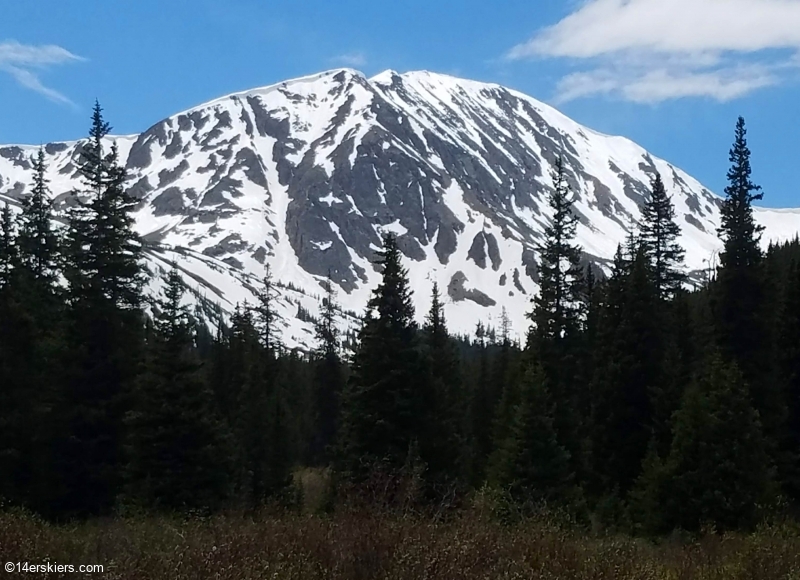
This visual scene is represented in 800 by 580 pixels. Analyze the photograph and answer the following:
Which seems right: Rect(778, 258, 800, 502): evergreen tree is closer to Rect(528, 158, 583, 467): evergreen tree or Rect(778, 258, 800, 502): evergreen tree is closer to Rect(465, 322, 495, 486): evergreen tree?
Rect(528, 158, 583, 467): evergreen tree

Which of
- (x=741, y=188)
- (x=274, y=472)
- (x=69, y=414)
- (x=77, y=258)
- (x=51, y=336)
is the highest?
(x=741, y=188)

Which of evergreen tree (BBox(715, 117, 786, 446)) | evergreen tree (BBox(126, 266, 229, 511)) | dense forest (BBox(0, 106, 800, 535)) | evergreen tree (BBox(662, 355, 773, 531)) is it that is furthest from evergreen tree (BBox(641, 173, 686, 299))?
evergreen tree (BBox(126, 266, 229, 511))

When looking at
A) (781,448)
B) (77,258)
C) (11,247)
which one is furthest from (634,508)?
(11,247)

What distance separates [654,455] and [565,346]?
36.1ft

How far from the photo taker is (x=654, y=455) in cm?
2336

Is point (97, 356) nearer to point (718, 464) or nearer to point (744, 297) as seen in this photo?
point (718, 464)

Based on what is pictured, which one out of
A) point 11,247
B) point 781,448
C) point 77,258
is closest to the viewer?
point 77,258

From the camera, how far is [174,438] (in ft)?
72.5

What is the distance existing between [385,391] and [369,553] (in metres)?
17.2

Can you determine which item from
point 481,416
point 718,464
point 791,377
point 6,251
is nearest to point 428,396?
point 718,464

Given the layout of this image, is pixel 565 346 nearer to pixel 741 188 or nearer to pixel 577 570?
pixel 741 188

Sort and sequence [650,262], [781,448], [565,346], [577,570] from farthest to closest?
[650,262]
[565,346]
[781,448]
[577,570]

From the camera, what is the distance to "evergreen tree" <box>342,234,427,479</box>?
25.2m

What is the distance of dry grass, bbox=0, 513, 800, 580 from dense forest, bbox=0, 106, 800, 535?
11.3ft
